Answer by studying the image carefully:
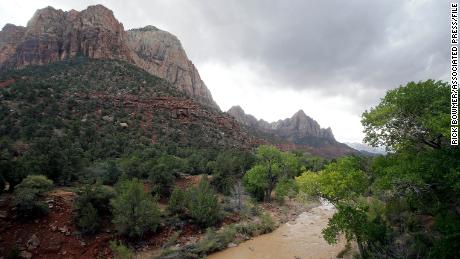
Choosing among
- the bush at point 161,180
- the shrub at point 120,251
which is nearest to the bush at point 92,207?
the shrub at point 120,251

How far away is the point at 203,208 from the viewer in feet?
75.5

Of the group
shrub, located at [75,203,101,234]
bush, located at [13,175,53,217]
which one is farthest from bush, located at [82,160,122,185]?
shrub, located at [75,203,101,234]

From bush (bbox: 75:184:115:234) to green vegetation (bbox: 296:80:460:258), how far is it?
14399mm

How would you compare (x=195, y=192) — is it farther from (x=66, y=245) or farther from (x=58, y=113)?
(x=58, y=113)

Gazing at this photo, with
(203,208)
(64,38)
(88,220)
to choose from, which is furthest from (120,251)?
(64,38)

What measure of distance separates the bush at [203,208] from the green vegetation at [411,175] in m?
9.96

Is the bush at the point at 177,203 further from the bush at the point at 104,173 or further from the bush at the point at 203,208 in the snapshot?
the bush at the point at 104,173

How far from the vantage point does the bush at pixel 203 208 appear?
901 inches

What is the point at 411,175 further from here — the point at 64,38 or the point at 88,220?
the point at 64,38

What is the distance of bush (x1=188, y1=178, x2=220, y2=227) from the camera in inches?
901

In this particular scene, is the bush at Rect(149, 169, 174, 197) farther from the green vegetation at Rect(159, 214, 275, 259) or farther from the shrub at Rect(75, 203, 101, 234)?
the shrub at Rect(75, 203, 101, 234)

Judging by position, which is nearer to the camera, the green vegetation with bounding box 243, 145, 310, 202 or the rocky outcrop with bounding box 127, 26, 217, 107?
the green vegetation with bounding box 243, 145, 310, 202

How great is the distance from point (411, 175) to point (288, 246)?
1183cm

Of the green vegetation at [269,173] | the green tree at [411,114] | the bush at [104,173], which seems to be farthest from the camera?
the green vegetation at [269,173]
